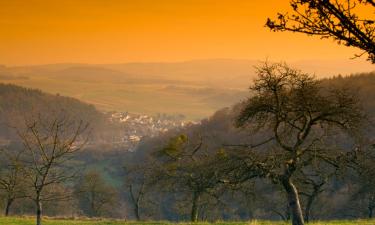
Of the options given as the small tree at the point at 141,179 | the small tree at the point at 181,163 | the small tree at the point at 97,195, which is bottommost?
the small tree at the point at 97,195

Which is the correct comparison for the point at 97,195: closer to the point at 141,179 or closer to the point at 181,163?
the point at 141,179

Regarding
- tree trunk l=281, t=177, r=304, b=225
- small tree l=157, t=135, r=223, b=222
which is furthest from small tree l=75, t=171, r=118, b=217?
tree trunk l=281, t=177, r=304, b=225

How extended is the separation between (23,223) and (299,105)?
24.3m

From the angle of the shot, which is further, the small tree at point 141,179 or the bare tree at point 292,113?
the small tree at point 141,179

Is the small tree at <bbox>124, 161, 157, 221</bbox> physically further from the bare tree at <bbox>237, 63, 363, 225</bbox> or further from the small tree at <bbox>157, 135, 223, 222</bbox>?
the bare tree at <bbox>237, 63, 363, 225</bbox>

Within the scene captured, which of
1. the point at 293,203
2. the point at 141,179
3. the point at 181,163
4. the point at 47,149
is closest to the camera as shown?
the point at 293,203

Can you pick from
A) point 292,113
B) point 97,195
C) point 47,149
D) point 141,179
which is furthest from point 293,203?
point 97,195

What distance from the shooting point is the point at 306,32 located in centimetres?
1133

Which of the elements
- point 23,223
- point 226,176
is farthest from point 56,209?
point 226,176

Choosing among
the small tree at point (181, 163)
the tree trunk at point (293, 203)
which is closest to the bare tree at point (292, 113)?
the tree trunk at point (293, 203)

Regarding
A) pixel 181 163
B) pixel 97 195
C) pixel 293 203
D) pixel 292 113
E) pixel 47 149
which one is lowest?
pixel 97 195

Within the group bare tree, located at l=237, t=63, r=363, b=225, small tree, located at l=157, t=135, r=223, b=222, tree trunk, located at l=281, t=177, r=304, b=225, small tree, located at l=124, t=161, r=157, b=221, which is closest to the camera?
bare tree, located at l=237, t=63, r=363, b=225

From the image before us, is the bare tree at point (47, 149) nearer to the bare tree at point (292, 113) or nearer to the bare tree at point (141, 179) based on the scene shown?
the bare tree at point (292, 113)

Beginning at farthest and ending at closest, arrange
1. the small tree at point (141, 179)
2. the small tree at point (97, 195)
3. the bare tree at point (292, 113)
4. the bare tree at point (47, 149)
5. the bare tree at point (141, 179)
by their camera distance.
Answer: the small tree at point (97, 195)
the bare tree at point (141, 179)
the small tree at point (141, 179)
the bare tree at point (47, 149)
the bare tree at point (292, 113)
